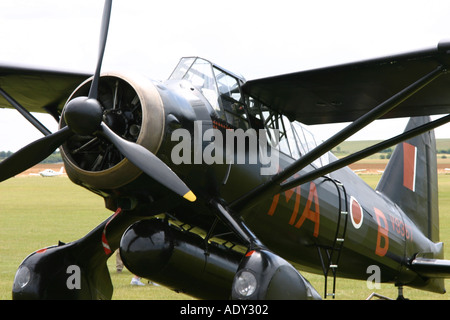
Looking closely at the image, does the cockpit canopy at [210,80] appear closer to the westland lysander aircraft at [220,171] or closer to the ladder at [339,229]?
the westland lysander aircraft at [220,171]

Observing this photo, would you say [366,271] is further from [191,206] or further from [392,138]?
[191,206]

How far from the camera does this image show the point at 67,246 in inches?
292

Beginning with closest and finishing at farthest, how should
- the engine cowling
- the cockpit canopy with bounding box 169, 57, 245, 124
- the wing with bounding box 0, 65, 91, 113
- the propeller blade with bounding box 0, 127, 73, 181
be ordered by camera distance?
the engine cowling → the propeller blade with bounding box 0, 127, 73, 181 → the cockpit canopy with bounding box 169, 57, 245, 124 → the wing with bounding box 0, 65, 91, 113

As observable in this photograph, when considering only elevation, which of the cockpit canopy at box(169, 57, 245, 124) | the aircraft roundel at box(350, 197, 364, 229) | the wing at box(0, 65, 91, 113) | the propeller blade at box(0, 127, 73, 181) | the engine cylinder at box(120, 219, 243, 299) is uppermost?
the cockpit canopy at box(169, 57, 245, 124)

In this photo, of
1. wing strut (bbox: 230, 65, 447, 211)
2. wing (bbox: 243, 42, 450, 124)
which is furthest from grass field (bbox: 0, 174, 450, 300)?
wing strut (bbox: 230, 65, 447, 211)

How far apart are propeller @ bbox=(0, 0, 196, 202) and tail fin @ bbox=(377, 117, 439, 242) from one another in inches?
205

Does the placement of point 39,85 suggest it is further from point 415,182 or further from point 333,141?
point 415,182

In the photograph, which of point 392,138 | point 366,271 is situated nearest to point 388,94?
point 392,138

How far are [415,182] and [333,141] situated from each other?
4.57m

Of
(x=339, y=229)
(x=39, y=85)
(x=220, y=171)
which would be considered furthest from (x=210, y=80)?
(x=39, y=85)

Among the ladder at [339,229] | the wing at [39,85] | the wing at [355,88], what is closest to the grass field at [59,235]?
the ladder at [339,229]

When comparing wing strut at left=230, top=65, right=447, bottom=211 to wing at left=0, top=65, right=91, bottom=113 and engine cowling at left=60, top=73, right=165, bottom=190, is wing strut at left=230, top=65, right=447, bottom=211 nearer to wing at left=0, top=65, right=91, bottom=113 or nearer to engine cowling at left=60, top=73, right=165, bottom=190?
engine cowling at left=60, top=73, right=165, bottom=190

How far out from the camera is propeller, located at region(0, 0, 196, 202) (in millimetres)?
5324

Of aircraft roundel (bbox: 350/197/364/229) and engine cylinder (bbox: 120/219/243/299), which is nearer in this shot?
engine cylinder (bbox: 120/219/243/299)
